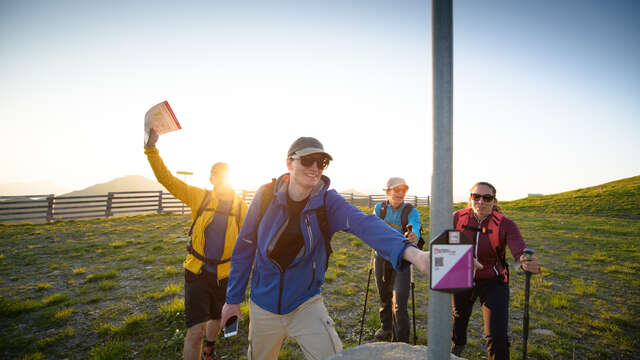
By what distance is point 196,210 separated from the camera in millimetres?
3643

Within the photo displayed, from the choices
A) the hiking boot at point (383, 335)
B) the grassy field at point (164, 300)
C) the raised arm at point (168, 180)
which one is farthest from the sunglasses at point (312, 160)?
the hiking boot at point (383, 335)

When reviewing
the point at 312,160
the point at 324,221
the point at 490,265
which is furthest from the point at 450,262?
the point at 490,265

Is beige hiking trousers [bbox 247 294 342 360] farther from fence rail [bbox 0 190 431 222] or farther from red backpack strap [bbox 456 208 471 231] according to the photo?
fence rail [bbox 0 190 431 222]

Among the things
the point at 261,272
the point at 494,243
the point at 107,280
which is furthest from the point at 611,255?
the point at 107,280

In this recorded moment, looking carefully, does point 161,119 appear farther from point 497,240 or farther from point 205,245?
point 497,240

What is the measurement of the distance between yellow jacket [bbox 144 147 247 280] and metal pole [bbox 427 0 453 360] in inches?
114

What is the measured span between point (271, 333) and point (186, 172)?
327 centimetres

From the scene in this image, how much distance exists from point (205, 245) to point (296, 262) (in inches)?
67.8

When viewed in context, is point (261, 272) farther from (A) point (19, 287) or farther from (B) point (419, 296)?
(A) point (19, 287)

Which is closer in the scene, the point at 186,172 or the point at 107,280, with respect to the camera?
the point at 186,172

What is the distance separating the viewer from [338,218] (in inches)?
95.6

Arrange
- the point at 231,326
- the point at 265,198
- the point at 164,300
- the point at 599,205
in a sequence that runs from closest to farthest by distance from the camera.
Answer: the point at 231,326 < the point at 265,198 < the point at 164,300 < the point at 599,205

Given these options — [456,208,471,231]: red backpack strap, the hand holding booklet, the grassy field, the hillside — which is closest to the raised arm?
the hand holding booklet

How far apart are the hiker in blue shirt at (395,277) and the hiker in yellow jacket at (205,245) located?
9.86 feet
